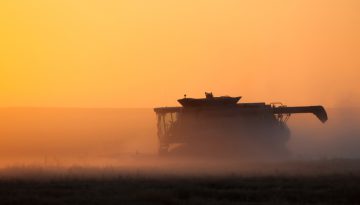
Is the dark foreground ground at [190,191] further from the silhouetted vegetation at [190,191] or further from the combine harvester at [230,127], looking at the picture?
the combine harvester at [230,127]

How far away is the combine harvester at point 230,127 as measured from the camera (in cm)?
5281

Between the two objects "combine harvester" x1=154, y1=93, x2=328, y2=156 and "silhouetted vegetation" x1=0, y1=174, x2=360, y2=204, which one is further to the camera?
"combine harvester" x1=154, y1=93, x2=328, y2=156

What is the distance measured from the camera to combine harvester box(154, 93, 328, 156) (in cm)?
5281

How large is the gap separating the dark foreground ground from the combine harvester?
2196 cm

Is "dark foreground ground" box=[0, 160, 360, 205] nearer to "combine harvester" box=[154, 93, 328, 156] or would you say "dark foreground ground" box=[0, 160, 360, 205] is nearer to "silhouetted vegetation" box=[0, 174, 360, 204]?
"silhouetted vegetation" box=[0, 174, 360, 204]

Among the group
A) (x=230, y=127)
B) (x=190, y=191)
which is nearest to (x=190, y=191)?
(x=190, y=191)

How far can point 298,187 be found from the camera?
26609 millimetres

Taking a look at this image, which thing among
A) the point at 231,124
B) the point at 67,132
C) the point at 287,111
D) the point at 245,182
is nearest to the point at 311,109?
the point at 287,111

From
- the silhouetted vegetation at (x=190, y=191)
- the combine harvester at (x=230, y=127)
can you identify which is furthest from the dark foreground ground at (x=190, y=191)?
the combine harvester at (x=230, y=127)

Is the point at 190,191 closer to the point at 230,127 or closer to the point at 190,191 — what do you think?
the point at 190,191

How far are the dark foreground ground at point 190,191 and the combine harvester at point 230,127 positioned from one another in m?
22.0

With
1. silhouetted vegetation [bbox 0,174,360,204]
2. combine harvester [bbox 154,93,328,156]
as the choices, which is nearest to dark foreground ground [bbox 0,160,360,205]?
silhouetted vegetation [bbox 0,174,360,204]

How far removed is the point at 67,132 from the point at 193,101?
66731 millimetres

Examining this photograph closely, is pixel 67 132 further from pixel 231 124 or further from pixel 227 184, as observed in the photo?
pixel 227 184
